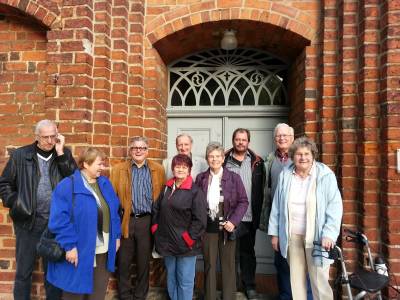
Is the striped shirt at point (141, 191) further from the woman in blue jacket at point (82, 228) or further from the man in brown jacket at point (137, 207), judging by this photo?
the woman in blue jacket at point (82, 228)

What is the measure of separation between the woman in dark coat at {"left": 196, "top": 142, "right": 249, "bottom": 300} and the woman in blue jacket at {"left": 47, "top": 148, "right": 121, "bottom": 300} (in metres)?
0.90

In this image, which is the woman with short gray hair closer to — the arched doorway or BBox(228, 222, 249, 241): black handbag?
BBox(228, 222, 249, 241): black handbag

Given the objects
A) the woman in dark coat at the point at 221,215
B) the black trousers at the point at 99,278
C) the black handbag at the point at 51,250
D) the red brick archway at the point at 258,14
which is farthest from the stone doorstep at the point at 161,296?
the red brick archway at the point at 258,14

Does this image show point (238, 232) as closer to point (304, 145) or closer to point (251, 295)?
point (251, 295)

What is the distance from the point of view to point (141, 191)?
3.42m

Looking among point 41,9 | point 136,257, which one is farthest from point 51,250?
point 41,9

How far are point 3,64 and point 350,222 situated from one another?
156 inches

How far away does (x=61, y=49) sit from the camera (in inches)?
141

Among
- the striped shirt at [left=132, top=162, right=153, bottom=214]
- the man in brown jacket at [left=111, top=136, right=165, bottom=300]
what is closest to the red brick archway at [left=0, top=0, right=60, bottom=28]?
the man in brown jacket at [left=111, top=136, right=165, bottom=300]

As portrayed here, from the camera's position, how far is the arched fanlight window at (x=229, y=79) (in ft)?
15.1

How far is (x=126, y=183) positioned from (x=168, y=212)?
1.86 feet

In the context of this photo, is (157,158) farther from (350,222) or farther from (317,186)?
(350,222)

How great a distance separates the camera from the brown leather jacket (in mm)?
3383

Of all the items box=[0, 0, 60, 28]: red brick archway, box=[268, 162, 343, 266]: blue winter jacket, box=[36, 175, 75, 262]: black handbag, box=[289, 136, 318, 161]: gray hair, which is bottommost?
box=[36, 175, 75, 262]: black handbag
